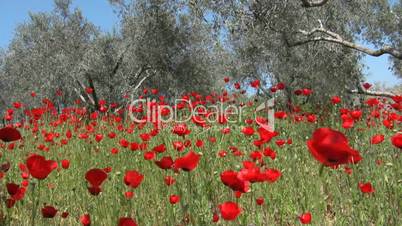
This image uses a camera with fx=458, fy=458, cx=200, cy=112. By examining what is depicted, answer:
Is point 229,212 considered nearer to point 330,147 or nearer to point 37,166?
point 330,147

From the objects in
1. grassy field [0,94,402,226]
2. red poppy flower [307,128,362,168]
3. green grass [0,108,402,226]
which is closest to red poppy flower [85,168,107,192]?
grassy field [0,94,402,226]

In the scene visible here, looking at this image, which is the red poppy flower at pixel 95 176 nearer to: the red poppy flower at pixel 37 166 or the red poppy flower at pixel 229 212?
the red poppy flower at pixel 37 166

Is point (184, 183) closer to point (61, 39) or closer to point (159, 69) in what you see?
point (159, 69)

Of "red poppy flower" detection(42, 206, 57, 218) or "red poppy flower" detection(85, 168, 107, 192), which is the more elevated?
"red poppy flower" detection(85, 168, 107, 192)

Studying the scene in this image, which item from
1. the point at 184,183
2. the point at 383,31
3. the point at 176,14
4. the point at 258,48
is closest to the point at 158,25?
the point at 176,14

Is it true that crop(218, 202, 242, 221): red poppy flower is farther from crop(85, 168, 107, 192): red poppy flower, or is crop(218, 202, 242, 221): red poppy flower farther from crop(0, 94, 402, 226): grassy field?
crop(85, 168, 107, 192): red poppy flower

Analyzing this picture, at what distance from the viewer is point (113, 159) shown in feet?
22.1

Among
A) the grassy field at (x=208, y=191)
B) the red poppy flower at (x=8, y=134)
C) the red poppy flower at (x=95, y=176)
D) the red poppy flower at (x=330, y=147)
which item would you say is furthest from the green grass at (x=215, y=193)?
the red poppy flower at (x=330, y=147)

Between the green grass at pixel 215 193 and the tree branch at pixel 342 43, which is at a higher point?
the tree branch at pixel 342 43

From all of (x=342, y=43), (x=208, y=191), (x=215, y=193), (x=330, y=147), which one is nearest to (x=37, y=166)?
(x=330, y=147)

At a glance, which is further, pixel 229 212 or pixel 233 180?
pixel 233 180

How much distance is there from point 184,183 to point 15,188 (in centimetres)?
299

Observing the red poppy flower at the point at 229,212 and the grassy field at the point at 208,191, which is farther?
the grassy field at the point at 208,191

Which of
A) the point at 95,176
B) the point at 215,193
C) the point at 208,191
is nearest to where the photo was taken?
the point at 95,176
